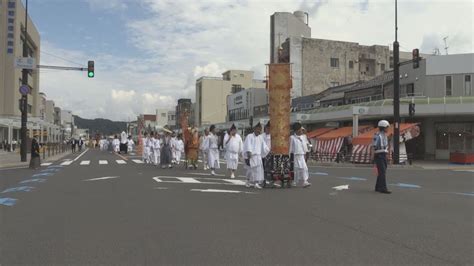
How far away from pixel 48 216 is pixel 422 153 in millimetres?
30763

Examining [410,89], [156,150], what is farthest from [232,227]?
[410,89]

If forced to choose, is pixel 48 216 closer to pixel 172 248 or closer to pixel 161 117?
pixel 172 248

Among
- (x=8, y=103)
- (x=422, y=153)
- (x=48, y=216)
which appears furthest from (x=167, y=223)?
(x=8, y=103)

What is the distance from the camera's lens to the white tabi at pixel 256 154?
1427 centimetres

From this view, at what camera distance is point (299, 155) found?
1438cm

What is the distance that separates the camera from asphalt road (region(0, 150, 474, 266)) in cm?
616

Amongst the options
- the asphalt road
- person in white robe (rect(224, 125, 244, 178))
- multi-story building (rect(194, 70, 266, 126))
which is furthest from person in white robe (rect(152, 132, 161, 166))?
multi-story building (rect(194, 70, 266, 126))

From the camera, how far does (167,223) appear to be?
326 inches

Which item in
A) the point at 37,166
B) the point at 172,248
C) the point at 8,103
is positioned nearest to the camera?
the point at 172,248

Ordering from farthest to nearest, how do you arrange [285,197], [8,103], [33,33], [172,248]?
[33,33] < [8,103] < [285,197] < [172,248]

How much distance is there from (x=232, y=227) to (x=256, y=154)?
6477mm

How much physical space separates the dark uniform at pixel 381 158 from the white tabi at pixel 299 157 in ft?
7.06

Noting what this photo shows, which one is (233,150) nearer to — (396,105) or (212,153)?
(212,153)

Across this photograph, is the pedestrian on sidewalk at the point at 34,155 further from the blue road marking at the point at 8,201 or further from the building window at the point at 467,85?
the building window at the point at 467,85
